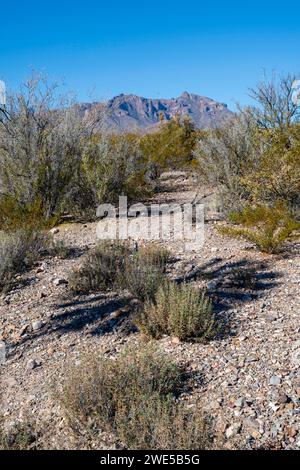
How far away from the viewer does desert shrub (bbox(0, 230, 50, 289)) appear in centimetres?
556

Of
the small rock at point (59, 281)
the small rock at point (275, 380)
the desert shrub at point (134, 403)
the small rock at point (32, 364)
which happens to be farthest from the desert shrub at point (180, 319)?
the small rock at point (59, 281)

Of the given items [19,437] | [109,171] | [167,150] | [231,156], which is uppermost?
[167,150]

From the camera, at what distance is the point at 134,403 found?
9.36ft

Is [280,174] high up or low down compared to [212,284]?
up

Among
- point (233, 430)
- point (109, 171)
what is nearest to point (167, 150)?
point (109, 171)

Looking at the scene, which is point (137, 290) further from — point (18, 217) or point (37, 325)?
point (18, 217)

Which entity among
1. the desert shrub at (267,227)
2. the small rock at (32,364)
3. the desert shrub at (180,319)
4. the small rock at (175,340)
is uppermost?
the desert shrub at (267,227)

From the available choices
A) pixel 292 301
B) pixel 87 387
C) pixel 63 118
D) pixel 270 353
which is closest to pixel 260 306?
pixel 292 301

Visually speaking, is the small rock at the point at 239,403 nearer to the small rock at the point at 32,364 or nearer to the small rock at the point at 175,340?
the small rock at the point at 175,340

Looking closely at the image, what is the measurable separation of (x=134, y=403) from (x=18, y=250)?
12.6 feet

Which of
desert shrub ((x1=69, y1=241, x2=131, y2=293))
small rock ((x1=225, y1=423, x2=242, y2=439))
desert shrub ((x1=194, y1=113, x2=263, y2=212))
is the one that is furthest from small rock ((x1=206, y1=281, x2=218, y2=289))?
desert shrub ((x1=194, y1=113, x2=263, y2=212))

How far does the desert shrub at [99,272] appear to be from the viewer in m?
5.06

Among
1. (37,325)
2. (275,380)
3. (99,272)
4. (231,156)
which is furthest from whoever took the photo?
(231,156)

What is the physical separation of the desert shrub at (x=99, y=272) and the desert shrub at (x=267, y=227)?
1.91m
